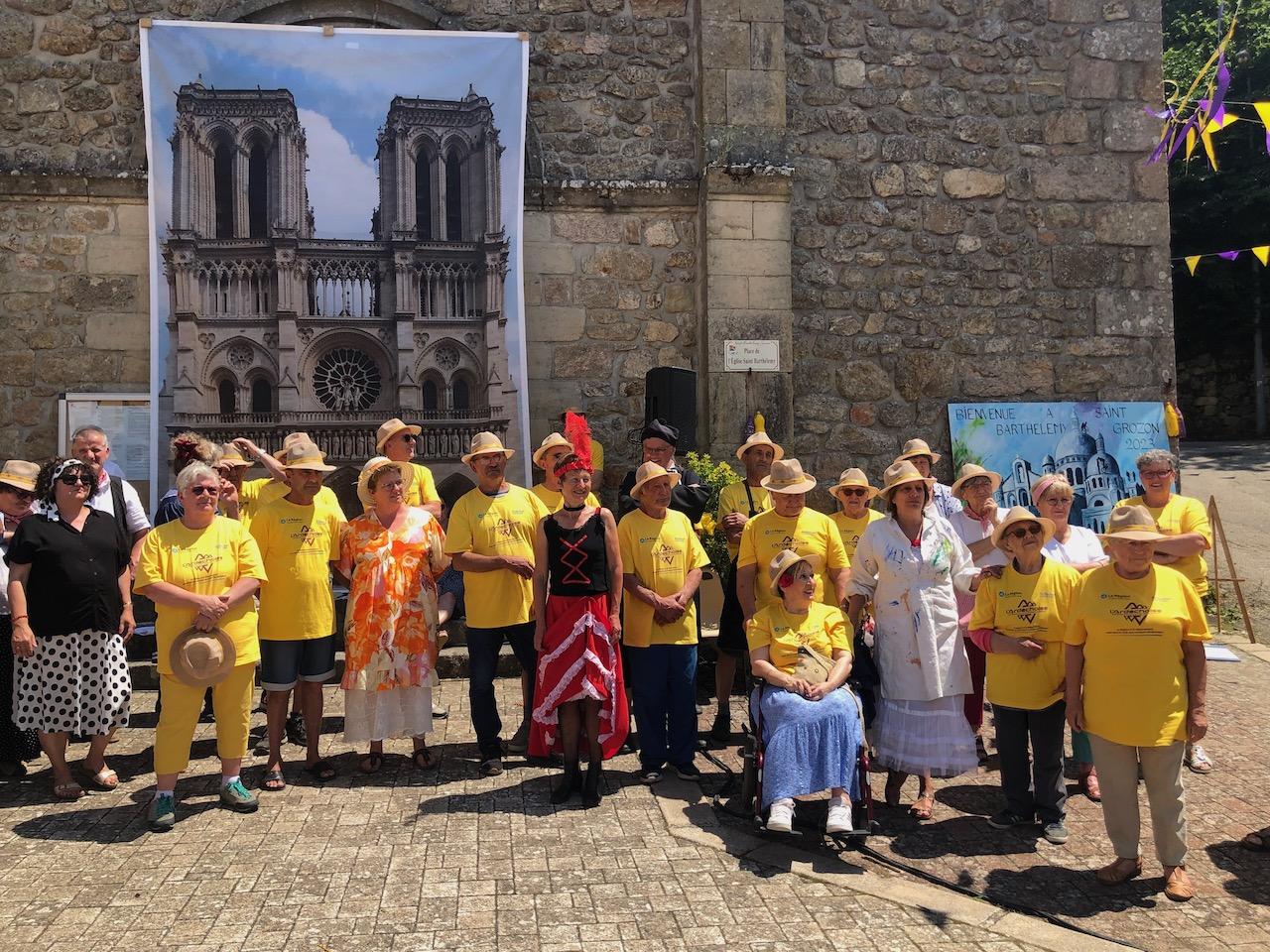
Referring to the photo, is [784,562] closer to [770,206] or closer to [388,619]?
[388,619]

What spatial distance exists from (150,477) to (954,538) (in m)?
6.26

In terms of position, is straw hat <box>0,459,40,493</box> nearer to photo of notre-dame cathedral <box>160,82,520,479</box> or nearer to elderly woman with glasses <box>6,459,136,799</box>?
elderly woman with glasses <box>6,459,136,799</box>

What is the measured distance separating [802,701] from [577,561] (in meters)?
1.28

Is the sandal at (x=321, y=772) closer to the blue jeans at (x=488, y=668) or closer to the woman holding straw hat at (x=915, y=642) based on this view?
the blue jeans at (x=488, y=668)

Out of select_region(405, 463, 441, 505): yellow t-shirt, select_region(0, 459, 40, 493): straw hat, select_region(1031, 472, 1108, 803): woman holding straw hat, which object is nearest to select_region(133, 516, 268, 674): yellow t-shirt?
select_region(0, 459, 40, 493): straw hat

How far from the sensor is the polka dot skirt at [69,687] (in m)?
4.54

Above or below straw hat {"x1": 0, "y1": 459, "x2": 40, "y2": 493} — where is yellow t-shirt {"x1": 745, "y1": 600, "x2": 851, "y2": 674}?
below

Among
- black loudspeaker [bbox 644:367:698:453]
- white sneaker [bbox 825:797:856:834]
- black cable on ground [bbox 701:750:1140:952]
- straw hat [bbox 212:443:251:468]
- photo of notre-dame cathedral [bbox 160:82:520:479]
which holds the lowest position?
black cable on ground [bbox 701:750:1140:952]

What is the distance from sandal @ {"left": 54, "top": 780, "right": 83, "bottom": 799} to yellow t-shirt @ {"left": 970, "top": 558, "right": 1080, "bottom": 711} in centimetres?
440

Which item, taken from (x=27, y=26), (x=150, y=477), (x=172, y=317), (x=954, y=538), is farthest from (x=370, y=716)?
(x=27, y=26)

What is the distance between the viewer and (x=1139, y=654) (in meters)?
3.65

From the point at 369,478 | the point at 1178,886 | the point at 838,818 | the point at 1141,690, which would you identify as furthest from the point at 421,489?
the point at 1178,886

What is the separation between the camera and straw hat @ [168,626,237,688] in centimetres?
418

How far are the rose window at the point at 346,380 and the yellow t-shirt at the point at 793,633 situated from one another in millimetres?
4603
